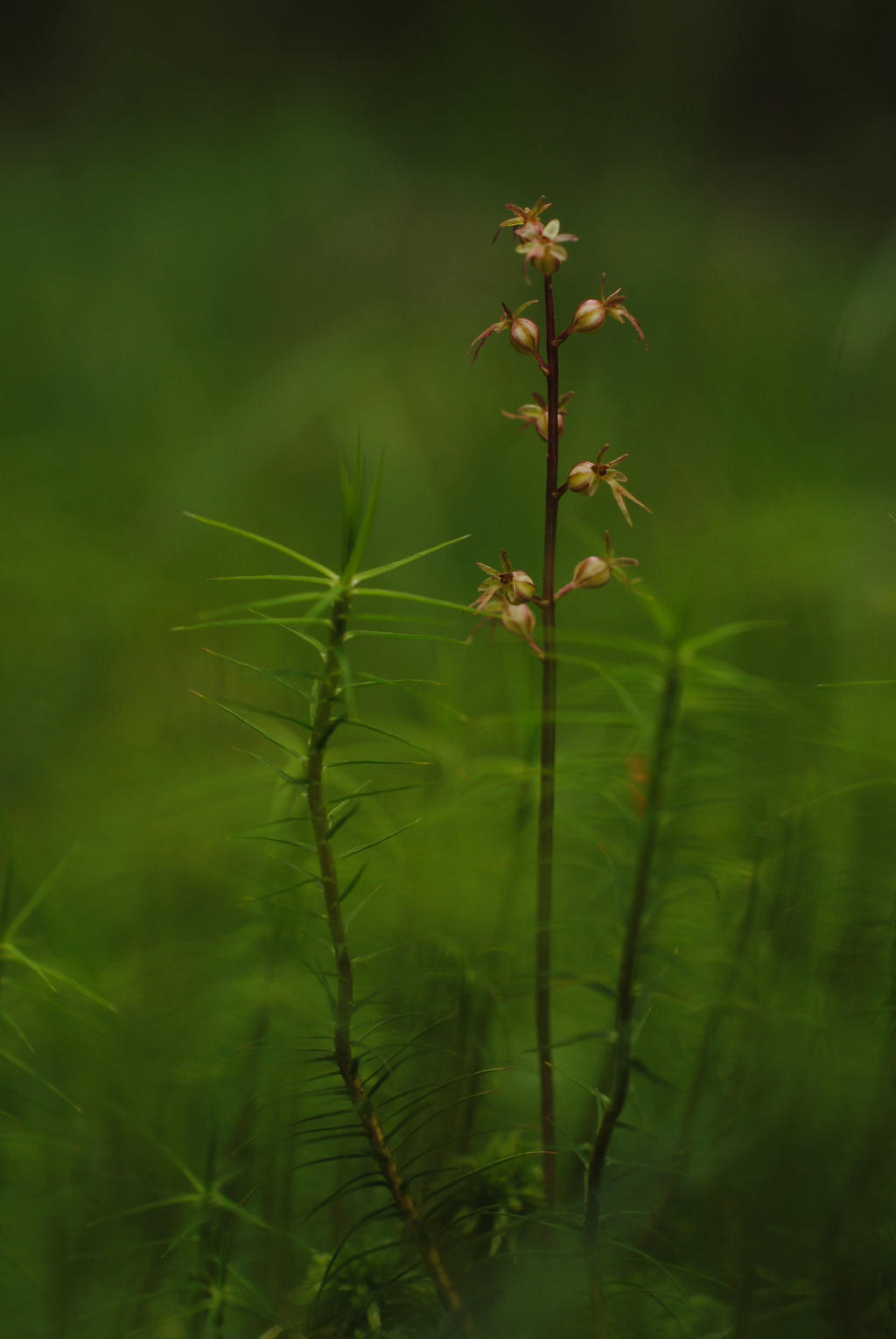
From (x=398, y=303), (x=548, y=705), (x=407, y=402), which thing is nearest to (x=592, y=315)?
(x=548, y=705)

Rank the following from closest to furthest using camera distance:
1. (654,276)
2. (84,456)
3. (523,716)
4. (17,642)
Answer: (523,716) < (17,642) < (84,456) < (654,276)

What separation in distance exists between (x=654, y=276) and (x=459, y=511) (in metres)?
0.52

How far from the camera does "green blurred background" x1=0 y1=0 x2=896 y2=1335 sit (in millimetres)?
448

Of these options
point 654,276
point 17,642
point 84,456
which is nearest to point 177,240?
point 84,456

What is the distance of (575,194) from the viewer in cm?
162

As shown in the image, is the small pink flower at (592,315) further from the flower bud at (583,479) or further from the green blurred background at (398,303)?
the green blurred background at (398,303)

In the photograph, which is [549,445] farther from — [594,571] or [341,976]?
[341,976]

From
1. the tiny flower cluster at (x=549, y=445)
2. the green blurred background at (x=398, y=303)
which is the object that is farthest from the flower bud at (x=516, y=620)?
the green blurred background at (x=398, y=303)

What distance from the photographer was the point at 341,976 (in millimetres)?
248

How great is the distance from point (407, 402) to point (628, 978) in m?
1.20

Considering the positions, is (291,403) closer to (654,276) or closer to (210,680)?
(210,680)

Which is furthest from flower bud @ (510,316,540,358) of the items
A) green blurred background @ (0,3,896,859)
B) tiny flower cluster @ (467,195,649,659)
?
green blurred background @ (0,3,896,859)

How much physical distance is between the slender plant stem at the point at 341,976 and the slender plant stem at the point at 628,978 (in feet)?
0.13

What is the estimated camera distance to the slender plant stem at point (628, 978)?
0.75 feet
